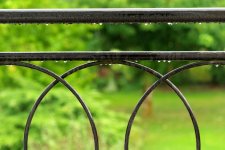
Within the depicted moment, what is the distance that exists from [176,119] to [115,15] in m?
15.5

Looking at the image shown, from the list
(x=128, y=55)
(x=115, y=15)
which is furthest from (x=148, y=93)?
(x=115, y=15)

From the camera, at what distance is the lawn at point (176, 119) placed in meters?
14.0

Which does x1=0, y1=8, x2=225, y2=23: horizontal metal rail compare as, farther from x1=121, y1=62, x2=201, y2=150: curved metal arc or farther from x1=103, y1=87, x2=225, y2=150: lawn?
x1=103, y1=87, x2=225, y2=150: lawn

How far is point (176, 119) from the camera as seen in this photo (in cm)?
1675

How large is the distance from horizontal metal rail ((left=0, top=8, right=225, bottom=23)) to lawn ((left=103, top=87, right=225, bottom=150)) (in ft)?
27.8

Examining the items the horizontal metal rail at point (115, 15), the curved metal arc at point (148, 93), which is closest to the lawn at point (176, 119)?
the curved metal arc at point (148, 93)

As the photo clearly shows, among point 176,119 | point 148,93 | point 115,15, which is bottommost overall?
point 148,93

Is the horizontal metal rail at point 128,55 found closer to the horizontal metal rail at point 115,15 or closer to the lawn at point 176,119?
the horizontal metal rail at point 115,15

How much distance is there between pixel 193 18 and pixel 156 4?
535 inches

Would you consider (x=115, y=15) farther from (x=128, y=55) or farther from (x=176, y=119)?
(x=176, y=119)

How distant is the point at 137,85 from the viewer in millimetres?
21109

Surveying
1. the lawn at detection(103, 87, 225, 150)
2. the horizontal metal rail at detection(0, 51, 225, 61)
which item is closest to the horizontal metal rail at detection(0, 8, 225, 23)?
the horizontal metal rail at detection(0, 51, 225, 61)

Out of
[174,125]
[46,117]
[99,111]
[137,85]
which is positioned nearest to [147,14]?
[46,117]

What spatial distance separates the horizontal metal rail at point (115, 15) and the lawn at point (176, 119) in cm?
847
